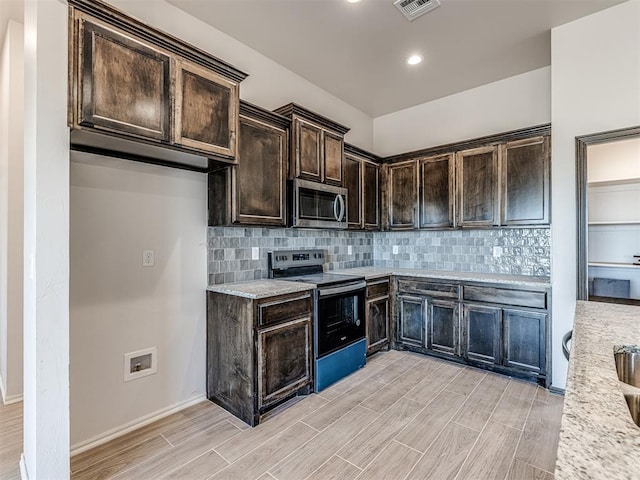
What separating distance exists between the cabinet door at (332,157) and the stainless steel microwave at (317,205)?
0.10m

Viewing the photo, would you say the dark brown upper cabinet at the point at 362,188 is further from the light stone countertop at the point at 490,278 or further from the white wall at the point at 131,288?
the white wall at the point at 131,288

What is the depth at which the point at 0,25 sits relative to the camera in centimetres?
265

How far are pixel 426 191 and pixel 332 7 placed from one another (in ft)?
7.04

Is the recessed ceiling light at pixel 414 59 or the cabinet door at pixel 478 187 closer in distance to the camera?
the recessed ceiling light at pixel 414 59

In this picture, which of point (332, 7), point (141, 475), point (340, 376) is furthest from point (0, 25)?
point (340, 376)

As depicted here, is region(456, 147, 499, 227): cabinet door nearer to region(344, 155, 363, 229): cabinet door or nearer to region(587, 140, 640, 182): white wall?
region(587, 140, 640, 182): white wall

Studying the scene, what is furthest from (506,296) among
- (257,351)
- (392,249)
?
(257,351)

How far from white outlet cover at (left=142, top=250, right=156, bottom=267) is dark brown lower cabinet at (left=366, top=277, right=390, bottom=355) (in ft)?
6.75

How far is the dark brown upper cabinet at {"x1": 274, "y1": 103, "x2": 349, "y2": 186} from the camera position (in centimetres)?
289

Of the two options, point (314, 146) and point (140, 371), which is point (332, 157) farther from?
point (140, 371)

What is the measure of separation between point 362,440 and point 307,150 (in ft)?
7.76

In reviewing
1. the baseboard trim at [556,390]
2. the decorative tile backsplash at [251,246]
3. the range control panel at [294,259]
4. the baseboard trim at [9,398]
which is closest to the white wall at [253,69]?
the decorative tile backsplash at [251,246]

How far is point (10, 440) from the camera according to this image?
2.16 meters

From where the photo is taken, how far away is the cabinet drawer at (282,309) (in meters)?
2.33
